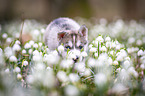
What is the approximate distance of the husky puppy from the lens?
4.15m

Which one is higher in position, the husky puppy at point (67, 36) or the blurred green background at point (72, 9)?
the blurred green background at point (72, 9)

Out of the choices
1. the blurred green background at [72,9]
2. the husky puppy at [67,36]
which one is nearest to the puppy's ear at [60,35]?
the husky puppy at [67,36]

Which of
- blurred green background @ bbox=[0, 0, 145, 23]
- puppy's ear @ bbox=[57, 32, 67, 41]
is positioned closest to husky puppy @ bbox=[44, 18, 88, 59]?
puppy's ear @ bbox=[57, 32, 67, 41]

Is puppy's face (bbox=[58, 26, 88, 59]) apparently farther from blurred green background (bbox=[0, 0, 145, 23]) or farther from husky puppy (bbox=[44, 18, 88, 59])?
blurred green background (bbox=[0, 0, 145, 23])

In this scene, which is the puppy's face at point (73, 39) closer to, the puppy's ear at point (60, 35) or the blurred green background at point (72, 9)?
the puppy's ear at point (60, 35)

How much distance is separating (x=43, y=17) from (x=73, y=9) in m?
2.77

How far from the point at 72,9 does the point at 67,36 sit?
872 cm

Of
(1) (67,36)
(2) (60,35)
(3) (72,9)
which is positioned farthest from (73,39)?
(3) (72,9)

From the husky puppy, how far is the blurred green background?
662 centimetres

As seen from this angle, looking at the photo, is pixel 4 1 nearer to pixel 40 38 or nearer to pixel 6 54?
pixel 40 38

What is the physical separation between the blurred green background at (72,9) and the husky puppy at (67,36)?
6622mm

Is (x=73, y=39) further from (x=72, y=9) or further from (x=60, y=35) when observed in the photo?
(x=72, y=9)

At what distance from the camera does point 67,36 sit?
13.8 ft

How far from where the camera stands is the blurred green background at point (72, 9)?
39.4ft
